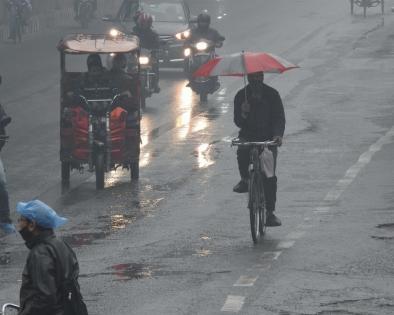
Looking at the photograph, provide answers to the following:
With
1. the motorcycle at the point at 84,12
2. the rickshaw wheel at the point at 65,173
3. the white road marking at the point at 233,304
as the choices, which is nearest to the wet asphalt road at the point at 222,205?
the white road marking at the point at 233,304

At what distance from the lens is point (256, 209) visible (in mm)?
13938

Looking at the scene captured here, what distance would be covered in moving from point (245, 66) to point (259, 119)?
0.55 m

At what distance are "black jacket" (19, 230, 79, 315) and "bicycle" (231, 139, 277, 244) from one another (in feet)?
20.8


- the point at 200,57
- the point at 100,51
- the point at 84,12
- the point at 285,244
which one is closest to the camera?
the point at 285,244

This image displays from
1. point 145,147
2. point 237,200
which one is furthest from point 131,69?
point 237,200

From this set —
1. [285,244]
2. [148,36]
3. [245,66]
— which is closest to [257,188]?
[285,244]

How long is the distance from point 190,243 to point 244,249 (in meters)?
0.66

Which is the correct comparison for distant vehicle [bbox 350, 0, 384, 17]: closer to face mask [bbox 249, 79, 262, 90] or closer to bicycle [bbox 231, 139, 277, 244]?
face mask [bbox 249, 79, 262, 90]

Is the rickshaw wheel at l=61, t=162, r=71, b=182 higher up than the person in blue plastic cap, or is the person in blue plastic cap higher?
the person in blue plastic cap

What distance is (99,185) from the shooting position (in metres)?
18.1

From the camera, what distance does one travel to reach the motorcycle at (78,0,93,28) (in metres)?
45.2

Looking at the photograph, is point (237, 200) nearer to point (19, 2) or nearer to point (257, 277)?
point (257, 277)

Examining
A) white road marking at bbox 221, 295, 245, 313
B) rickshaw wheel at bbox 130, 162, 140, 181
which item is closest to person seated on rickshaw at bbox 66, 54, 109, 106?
rickshaw wheel at bbox 130, 162, 140, 181

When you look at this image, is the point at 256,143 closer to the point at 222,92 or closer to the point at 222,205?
the point at 222,205
